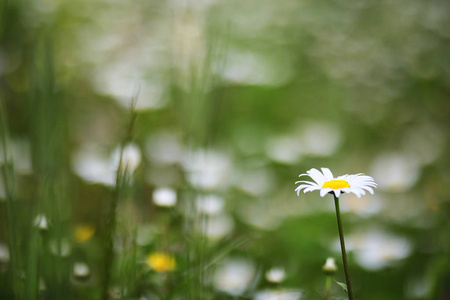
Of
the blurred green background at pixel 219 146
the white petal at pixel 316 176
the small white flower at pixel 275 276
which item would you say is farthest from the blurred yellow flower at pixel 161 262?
the white petal at pixel 316 176

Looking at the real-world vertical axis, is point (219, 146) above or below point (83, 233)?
above

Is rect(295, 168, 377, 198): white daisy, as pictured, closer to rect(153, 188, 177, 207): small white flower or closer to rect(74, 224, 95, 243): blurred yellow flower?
rect(153, 188, 177, 207): small white flower

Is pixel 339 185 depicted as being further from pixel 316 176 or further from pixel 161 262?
pixel 161 262

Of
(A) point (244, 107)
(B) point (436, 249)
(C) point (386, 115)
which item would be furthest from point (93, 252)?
(C) point (386, 115)

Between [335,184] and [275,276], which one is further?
[275,276]

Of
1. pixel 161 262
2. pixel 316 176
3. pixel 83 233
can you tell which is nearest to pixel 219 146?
pixel 83 233

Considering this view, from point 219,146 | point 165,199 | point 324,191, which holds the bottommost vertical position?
point 324,191
